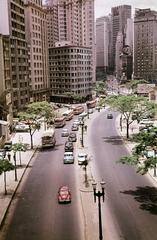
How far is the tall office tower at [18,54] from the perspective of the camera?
109062mm

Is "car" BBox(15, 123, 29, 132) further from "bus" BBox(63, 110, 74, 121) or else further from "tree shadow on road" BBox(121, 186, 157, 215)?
"tree shadow on road" BBox(121, 186, 157, 215)

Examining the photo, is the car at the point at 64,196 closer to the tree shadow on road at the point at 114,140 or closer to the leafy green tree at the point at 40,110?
the tree shadow on road at the point at 114,140

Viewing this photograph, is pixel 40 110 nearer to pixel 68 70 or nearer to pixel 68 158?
pixel 68 158

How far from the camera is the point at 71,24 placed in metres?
193

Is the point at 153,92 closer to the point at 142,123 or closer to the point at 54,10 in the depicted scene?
the point at 142,123

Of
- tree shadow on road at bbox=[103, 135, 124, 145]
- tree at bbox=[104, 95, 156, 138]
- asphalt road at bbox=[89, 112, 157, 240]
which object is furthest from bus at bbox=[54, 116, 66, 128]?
asphalt road at bbox=[89, 112, 157, 240]

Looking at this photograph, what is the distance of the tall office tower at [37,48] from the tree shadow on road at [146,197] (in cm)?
8851

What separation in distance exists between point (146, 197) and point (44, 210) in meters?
12.2

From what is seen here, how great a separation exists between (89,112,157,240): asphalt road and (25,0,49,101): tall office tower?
69.0 meters

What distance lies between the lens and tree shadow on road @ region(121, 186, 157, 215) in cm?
4125

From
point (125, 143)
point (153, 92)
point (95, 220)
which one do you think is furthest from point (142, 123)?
point (95, 220)

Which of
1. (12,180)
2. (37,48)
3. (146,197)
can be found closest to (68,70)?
(37,48)

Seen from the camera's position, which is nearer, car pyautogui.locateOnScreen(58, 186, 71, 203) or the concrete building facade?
car pyautogui.locateOnScreen(58, 186, 71, 203)

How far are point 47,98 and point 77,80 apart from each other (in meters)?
14.8
